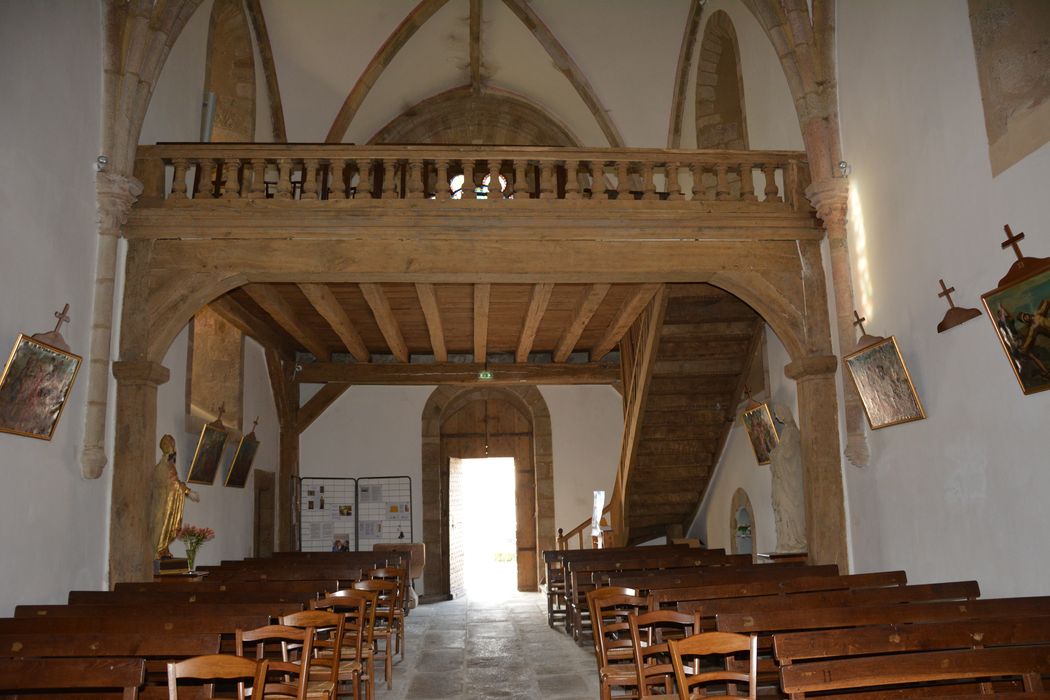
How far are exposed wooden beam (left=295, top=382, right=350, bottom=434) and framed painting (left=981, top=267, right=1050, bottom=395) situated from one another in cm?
1256

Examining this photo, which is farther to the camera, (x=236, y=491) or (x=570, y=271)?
(x=236, y=491)

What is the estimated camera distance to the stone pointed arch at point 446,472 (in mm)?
16578

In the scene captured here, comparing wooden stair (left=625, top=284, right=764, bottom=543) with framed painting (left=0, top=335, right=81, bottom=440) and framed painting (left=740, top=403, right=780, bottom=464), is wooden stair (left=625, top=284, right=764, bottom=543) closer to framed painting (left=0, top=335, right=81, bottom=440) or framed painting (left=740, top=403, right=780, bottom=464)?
framed painting (left=740, top=403, right=780, bottom=464)

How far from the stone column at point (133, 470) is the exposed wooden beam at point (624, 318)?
5.93m

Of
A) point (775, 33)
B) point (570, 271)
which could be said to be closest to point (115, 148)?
point (570, 271)

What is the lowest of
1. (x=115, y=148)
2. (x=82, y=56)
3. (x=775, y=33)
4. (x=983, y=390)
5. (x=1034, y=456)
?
(x=1034, y=456)

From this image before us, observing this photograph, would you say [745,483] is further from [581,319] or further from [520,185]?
[520,185]

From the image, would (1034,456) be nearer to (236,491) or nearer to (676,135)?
(676,135)

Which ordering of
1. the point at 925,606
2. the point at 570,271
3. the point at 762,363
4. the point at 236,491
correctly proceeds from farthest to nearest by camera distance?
the point at 236,491
the point at 762,363
the point at 570,271
the point at 925,606

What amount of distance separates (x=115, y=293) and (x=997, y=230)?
7853mm

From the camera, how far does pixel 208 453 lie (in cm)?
1126

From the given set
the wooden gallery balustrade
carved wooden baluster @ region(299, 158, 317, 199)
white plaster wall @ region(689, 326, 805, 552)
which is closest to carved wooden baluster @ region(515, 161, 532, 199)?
the wooden gallery balustrade

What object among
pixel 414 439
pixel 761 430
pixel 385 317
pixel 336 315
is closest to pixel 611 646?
pixel 761 430

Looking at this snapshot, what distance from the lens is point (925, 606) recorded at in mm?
5281
